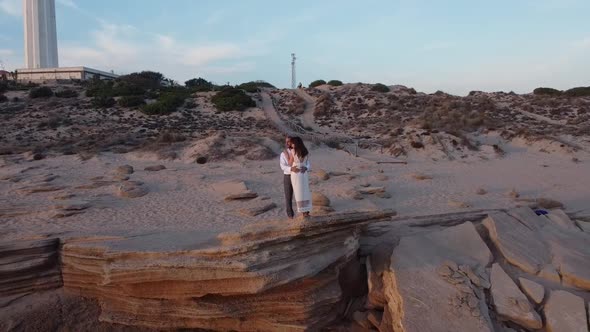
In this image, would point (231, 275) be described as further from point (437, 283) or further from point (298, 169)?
point (437, 283)

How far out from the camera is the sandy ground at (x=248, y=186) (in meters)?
9.55

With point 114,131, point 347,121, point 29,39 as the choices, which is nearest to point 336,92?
point 347,121

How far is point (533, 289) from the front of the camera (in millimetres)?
6422

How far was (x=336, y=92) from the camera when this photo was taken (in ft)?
125

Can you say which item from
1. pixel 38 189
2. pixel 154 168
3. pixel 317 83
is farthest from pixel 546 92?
pixel 38 189

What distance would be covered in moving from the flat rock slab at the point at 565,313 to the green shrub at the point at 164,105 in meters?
26.6

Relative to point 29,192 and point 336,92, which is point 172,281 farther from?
point 336,92

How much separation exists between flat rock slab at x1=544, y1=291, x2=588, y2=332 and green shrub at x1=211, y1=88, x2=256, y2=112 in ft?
87.8

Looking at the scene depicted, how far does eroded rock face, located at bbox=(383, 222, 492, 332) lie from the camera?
18.6ft

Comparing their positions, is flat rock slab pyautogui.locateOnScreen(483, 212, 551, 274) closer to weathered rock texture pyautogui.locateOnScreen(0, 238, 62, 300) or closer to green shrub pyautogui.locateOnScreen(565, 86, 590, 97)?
Answer: weathered rock texture pyautogui.locateOnScreen(0, 238, 62, 300)

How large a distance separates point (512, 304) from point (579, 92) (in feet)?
115

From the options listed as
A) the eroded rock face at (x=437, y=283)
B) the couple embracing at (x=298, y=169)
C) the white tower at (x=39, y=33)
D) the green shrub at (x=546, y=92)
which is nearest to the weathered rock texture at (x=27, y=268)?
the couple embracing at (x=298, y=169)

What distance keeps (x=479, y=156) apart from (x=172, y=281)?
15.8 m

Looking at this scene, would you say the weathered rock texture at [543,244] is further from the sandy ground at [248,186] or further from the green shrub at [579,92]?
the green shrub at [579,92]
